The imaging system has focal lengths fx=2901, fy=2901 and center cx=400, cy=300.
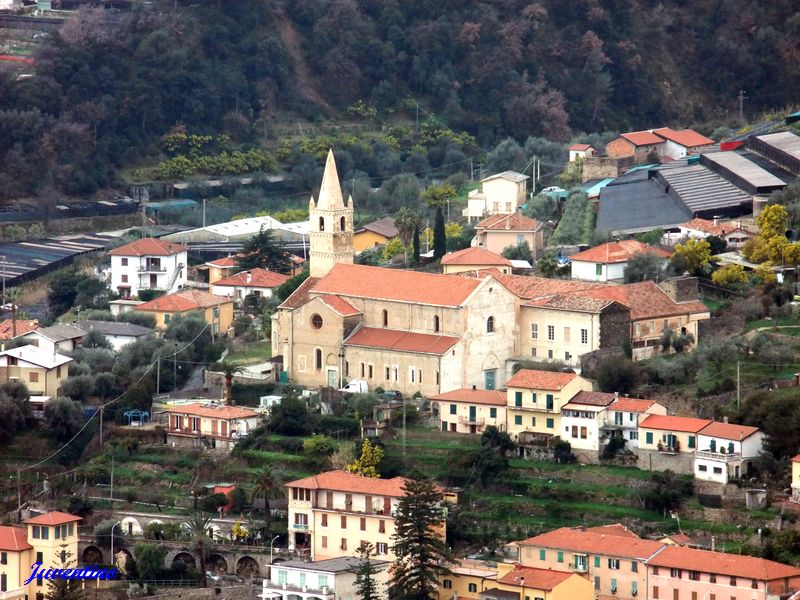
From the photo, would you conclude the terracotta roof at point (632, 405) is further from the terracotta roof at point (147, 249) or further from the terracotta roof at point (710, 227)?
the terracotta roof at point (147, 249)

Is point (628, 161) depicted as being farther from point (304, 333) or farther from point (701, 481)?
point (701, 481)

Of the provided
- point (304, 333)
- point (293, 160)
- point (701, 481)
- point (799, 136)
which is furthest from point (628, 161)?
point (701, 481)

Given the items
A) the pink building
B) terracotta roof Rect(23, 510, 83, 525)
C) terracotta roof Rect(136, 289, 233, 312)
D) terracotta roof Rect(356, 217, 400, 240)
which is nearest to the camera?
the pink building

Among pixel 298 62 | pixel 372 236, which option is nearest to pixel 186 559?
pixel 372 236

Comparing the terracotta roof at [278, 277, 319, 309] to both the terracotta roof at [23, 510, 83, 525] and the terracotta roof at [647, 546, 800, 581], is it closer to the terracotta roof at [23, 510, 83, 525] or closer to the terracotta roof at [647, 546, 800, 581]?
the terracotta roof at [23, 510, 83, 525]

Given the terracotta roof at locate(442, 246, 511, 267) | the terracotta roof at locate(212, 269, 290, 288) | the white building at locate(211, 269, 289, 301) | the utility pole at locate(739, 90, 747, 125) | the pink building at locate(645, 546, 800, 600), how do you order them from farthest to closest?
the utility pole at locate(739, 90, 747, 125) < the terracotta roof at locate(212, 269, 290, 288) < the white building at locate(211, 269, 289, 301) < the terracotta roof at locate(442, 246, 511, 267) < the pink building at locate(645, 546, 800, 600)

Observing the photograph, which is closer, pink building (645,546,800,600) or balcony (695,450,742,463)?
pink building (645,546,800,600)

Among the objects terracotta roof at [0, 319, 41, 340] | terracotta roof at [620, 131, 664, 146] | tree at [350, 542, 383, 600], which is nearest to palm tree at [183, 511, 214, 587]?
tree at [350, 542, 383, 600]
